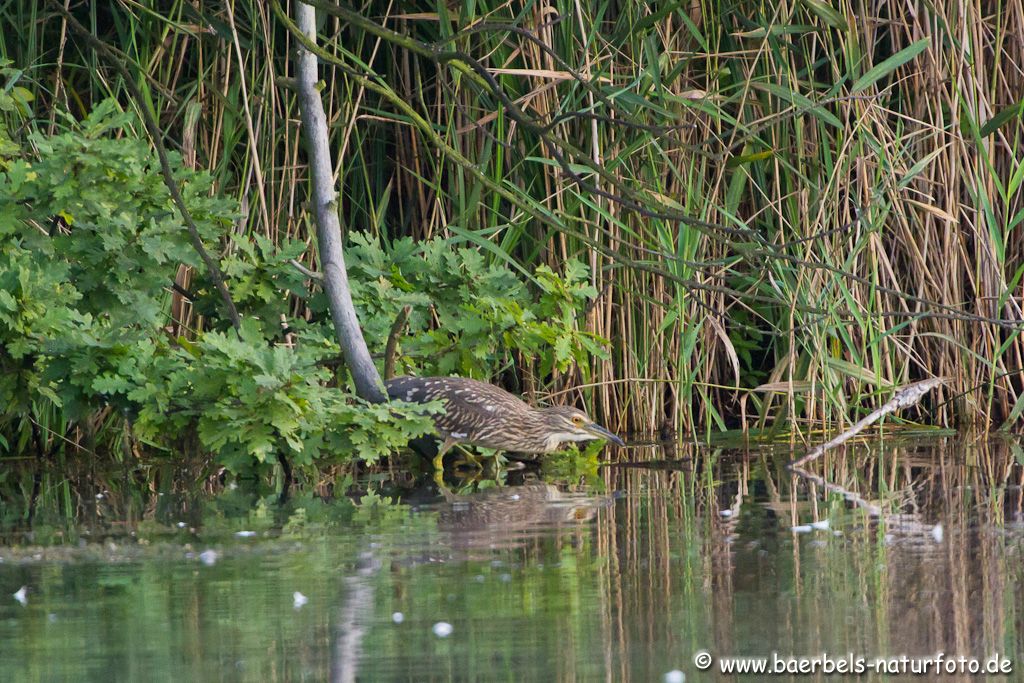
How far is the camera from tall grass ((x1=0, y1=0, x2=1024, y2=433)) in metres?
6.74

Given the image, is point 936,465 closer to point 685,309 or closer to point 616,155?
point 685,309

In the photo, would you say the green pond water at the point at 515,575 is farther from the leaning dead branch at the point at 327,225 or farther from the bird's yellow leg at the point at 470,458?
the bird's yellow leg at the point at 470,458

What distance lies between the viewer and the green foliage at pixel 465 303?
6.54 metres

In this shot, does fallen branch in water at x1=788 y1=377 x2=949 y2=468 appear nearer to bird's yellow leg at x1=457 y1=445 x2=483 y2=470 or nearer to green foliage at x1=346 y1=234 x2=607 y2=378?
green foliage at x1=346 y1=234 x2=607 y2=378

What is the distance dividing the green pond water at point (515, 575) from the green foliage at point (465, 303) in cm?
75

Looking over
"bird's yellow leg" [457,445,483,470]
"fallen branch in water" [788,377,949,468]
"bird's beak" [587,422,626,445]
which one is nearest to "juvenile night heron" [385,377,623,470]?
"bird's beak" [587,422,626,445]

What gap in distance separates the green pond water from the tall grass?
101cm

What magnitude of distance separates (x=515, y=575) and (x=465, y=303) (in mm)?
2690

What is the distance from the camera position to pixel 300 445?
5.49m

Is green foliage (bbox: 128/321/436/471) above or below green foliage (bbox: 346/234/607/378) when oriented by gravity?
below

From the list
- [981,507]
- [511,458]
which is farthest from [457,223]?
[981,507]

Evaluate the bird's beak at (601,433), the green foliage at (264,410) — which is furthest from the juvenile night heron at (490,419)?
the green foliage at (264,410)

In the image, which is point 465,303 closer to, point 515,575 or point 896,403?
point 896,403

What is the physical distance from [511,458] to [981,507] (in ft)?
7.95
